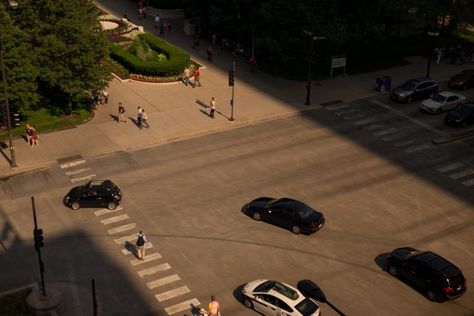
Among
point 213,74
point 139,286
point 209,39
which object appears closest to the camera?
point 139,286

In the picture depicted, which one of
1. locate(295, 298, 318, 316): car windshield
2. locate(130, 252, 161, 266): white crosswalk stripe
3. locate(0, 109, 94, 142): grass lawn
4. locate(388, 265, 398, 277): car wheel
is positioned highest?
locate(295, 298, 318, 316): car windshield

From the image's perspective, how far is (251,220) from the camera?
38844mm

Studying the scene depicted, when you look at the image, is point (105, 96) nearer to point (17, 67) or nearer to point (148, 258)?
point (17, 67)

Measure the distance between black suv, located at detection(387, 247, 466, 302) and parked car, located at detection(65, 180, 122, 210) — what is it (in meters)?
16.1

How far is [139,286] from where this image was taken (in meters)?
32.8

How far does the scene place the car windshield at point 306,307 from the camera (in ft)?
97.8

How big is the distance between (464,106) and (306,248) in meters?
23.9

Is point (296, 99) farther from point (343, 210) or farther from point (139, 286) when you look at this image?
point (139, 286)

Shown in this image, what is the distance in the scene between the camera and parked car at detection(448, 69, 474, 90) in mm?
60906

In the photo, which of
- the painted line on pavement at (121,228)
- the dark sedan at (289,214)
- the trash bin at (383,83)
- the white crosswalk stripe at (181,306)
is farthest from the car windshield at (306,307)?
the trash bin at (383,83)

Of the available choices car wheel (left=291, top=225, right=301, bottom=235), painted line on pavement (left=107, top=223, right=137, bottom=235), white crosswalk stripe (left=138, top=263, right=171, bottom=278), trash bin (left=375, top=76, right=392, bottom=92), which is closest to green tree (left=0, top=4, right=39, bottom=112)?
painted line on pavement (left=107, top=223, right=137, bottom=235)

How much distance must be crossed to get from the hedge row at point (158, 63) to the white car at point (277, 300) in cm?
3354

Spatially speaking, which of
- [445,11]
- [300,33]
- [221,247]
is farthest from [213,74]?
[221,247]

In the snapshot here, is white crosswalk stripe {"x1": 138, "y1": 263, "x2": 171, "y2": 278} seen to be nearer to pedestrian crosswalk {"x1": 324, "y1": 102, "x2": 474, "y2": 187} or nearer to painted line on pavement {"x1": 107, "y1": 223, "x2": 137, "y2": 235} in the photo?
painted line on pavement {"x1": 107, "y1": 223, "x2": 137, "y2": 235}
